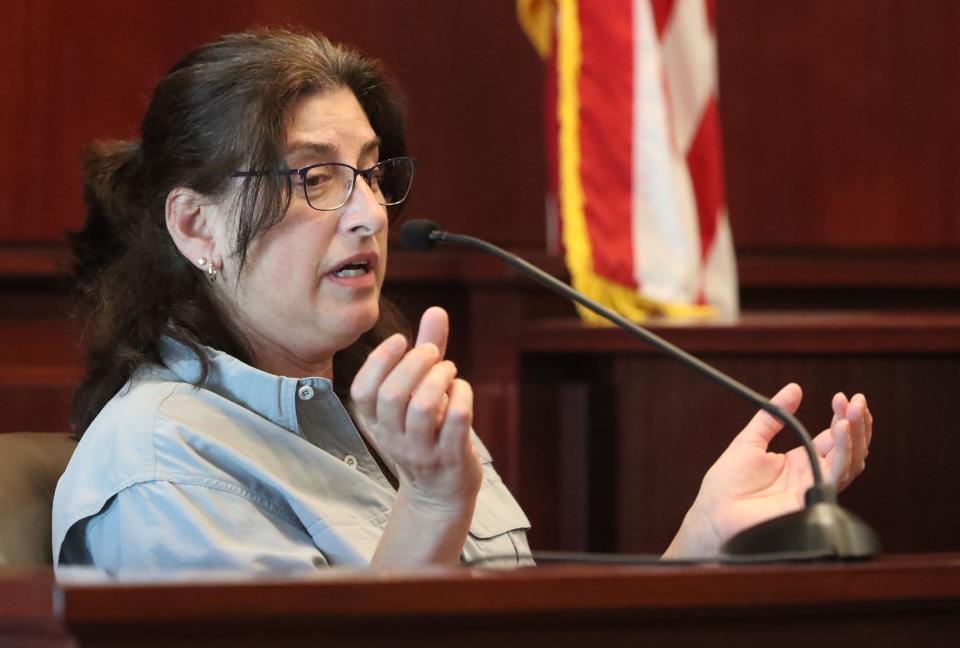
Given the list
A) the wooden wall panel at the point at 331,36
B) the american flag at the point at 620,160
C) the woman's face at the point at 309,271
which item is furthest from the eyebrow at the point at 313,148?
the wooden wall panel at the point at 331,36

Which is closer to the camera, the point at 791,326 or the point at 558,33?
the point at 791,326

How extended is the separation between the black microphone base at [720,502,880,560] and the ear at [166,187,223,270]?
2.58 feet

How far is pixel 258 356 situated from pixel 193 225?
0.17 meters

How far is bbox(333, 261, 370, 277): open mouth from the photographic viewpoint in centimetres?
161

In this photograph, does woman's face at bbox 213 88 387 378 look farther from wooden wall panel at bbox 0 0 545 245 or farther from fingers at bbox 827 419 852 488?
wooden wall panel at bbox 0 0 545 245

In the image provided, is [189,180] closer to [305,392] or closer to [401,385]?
[305,392]

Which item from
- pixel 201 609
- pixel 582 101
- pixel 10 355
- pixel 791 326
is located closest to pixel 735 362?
pixel 791 326

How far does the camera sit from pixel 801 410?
7.68 feet

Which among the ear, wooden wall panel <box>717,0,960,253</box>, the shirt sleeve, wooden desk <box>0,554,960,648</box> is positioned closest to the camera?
wooden desk <box>0,554,960,648</box>

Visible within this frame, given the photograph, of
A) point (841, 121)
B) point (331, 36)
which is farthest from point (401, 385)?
point (841, 121)

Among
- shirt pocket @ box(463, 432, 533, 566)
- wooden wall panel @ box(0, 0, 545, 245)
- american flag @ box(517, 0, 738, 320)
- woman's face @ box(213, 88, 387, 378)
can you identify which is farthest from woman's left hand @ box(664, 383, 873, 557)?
wooden wall panel @ box(0, 0, 545, 245)

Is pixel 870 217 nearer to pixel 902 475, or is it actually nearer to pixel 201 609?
pixel 902 475

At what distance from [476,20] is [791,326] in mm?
1051

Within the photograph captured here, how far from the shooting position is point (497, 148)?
299cm
